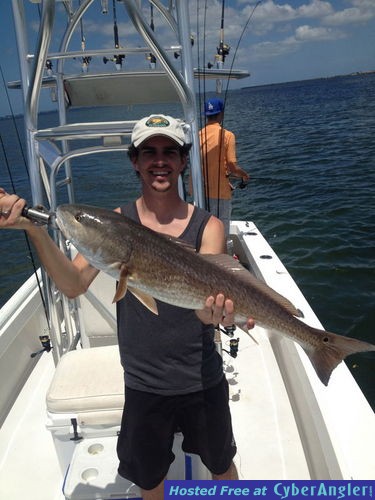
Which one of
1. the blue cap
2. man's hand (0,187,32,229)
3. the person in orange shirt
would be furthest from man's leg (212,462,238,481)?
the blue cap

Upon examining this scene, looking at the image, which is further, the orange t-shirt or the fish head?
the orange t-shirt

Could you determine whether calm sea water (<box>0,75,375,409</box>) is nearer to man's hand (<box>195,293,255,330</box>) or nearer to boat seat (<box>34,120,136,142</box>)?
man's hand (<box>195,293,255,330</box>)

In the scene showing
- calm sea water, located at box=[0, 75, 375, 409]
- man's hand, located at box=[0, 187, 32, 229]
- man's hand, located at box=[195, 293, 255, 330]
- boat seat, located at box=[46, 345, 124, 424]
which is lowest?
calm sea water, located at box=[0, 75, 375, 409]

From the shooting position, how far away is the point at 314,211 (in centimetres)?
1252

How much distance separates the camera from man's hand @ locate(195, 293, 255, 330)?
7.47 ft

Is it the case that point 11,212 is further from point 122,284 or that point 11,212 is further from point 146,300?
point 146,300

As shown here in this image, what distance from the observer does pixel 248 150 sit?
78.1ft

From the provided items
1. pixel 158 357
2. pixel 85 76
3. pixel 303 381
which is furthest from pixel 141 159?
pixel 303 381

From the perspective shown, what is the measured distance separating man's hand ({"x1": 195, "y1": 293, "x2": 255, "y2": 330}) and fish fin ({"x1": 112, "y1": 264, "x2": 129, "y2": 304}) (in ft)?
1.49

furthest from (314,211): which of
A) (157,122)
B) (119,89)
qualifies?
(157,122)

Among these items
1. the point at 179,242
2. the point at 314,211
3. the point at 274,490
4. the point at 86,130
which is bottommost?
the point at 314,211

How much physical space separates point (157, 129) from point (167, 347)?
3.93 feet

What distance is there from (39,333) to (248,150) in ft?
67.8

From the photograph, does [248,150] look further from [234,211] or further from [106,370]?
[106,370]
